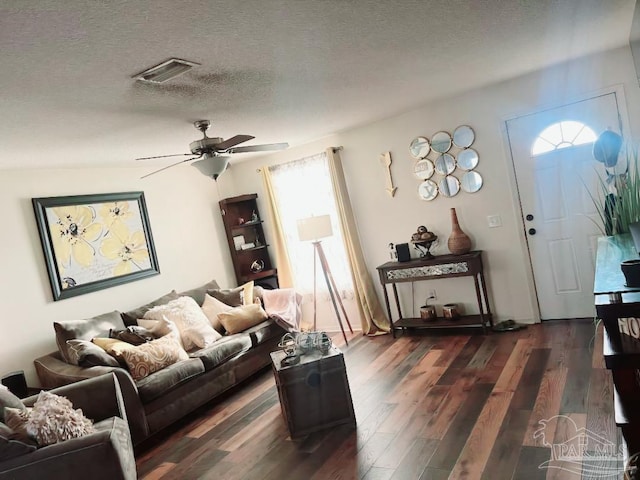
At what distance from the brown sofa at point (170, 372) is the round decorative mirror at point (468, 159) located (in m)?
2.52

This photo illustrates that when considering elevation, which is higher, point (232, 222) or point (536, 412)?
point (232, 222)

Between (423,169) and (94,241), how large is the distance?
3.43m

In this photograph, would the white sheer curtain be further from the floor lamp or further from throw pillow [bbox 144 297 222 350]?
throw pillow [bbox 144 297 222 350]

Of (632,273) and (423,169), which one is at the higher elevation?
→ (423,169)

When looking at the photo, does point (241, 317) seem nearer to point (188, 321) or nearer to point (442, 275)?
point (188, 321)

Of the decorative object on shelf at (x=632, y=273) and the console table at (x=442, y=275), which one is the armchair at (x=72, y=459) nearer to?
the decorative object on shelf at (x=632, y=273)

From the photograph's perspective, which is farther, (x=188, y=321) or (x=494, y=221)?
(x=494, y=221)

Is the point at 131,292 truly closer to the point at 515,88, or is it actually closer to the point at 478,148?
the point at 478,148

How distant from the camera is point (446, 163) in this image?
16.3 ft

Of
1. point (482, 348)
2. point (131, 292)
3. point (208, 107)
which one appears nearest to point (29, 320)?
point (131, 292)

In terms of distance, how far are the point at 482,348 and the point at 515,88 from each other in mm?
2447

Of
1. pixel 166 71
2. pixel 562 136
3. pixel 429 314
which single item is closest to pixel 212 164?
pixel 166 71

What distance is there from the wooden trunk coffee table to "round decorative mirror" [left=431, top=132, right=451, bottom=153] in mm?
2629

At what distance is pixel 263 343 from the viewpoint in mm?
4805
